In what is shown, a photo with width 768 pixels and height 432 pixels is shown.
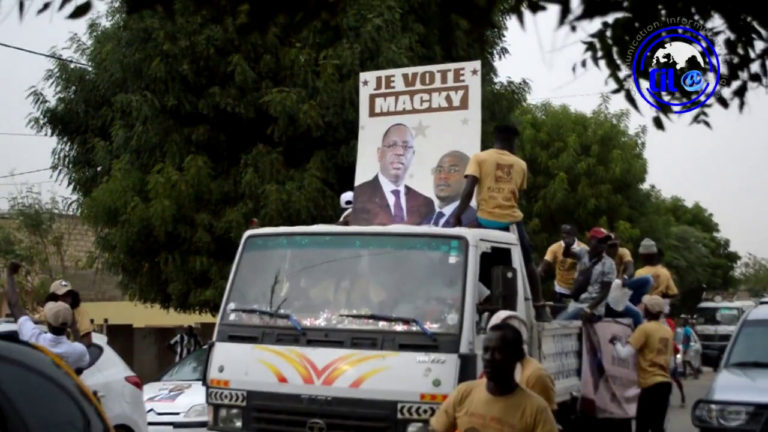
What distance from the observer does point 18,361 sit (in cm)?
470

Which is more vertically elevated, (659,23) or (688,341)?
(659,23)

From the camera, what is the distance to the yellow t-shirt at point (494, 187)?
30.5ft

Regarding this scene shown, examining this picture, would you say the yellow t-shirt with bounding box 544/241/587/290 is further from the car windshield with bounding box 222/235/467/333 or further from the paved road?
the paved road

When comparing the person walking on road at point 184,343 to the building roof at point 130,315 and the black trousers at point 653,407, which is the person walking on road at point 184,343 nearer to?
the black trousers at point 653,407

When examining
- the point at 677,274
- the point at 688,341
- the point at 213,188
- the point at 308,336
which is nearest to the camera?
the point at 308,336

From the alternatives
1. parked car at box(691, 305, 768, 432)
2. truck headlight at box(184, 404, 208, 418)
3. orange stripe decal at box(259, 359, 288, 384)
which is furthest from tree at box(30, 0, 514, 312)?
orange stripe decal at box(259, 359, 288, 384)

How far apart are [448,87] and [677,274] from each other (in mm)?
39340

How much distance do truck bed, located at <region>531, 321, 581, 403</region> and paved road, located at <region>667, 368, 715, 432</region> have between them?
519 centimetres

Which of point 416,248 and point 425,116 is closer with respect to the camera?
point 416,248

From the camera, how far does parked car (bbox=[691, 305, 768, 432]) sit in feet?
28.0

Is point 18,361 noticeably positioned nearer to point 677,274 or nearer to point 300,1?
point 300,1

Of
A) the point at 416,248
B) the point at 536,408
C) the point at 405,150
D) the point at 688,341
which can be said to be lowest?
the point at 688,341

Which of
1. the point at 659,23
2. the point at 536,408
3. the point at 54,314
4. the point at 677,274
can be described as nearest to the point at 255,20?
the point at 659,23

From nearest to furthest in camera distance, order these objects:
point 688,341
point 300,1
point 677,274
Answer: point 300,1 → point 688,341 → point 677,274
